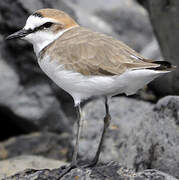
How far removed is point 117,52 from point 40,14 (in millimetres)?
1007

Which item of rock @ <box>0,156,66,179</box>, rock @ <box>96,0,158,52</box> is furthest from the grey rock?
rock @ <box>0,156,66,179</box>

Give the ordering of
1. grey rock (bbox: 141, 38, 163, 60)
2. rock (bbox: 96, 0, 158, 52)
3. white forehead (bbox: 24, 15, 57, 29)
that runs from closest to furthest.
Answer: white forehead (bbox: 24, 15, 57, 29) < grey rock (bbox: 141, 38, 163, 60) < rock (bbox: 96, 0, 158, 52)

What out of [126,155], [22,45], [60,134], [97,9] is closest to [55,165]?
[126,155]

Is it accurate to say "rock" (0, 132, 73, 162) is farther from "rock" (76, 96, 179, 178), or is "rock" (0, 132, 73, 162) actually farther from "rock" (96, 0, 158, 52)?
"rock" (96, 0, 158, 52)

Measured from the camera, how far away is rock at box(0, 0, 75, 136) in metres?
9.23

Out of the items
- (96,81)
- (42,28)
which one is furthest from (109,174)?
(42,28)

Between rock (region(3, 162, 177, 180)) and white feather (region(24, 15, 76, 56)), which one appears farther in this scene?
white feather (region(24, 15, 76, 56))

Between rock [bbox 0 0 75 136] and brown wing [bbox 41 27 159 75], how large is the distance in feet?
12.8

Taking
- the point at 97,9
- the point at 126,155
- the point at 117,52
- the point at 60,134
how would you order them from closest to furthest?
the point at 117,52 < the point at 126,155 < the point at 60,134 < the point at 97,9

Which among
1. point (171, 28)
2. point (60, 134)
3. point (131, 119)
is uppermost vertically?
point (171, 28)

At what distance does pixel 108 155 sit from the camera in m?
7.57

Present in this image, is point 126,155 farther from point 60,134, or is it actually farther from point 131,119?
point 60,134

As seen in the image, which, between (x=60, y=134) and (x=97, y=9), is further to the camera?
(x=97, y=9)

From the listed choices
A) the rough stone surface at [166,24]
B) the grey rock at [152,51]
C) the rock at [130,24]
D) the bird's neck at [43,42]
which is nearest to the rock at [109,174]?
the bird's neck at [43,42]
